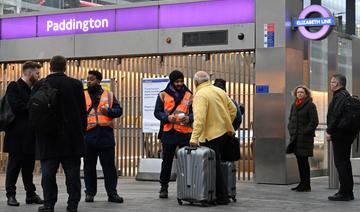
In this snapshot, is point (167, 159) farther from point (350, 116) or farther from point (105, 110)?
point (350, 116)

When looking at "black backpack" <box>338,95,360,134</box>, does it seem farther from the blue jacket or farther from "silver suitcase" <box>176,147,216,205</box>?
the blue jacket

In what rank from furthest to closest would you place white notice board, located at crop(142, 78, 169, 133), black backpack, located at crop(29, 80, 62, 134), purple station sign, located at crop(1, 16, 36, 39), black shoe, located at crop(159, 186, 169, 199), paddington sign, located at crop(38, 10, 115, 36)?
purple station sign, located at crop(1, 16, 36, 39) < paddington sign, located at crop(38, 10, 115, 36) < white notice board, located at crop(142, 78, 169, 133) < black shoe, located at crop(159, 186, 169, 199) < black backpack, located at crop(29, 80, 62, 134)

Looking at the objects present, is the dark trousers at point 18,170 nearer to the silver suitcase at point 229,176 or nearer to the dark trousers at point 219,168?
the dark trousers at point 219,168

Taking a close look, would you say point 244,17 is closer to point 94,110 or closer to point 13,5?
point 94,110

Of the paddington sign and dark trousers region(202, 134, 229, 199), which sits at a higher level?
the paddington sign

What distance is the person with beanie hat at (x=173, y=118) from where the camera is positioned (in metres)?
8.95

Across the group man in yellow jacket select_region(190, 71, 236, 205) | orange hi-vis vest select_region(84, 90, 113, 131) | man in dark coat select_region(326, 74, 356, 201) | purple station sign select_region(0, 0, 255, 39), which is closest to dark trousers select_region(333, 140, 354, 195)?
man in dark coat select_region(326, 74, 356, 201)

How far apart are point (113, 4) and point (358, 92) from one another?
6114 millimetres

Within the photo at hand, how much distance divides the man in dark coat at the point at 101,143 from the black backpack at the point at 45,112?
1379 millimetres

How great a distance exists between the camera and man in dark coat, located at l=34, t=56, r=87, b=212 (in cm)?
721

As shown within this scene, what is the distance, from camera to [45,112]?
7.11m

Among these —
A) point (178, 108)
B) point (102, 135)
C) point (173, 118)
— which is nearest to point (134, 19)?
point (178, 108)

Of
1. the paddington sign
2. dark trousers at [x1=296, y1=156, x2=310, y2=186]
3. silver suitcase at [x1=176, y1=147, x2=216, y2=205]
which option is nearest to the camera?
silver suitcase at [x1=176, y1=147, x2=216, y2=205]

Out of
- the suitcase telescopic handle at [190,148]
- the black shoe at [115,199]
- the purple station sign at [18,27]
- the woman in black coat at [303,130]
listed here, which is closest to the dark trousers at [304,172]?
the woman in black coat at [303,130]
